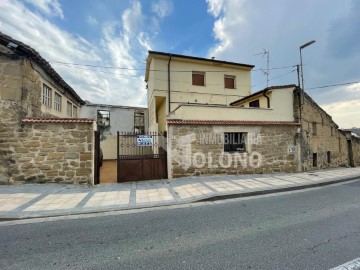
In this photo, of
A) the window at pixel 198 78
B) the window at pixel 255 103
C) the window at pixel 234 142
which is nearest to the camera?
the window at pixel 234 142

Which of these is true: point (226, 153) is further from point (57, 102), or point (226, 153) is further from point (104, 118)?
point (104, 118)

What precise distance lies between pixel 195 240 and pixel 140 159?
5899 millimetres

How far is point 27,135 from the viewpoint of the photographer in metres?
7.98

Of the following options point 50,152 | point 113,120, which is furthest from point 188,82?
point 50,152

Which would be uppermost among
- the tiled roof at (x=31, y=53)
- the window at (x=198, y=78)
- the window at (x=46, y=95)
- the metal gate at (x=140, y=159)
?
the window at (x=198, y=78)

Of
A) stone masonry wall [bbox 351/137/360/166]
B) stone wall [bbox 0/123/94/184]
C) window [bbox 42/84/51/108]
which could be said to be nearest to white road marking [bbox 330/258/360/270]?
stone wall [bbox 0/123/94/184]

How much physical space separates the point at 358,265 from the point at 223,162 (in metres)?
7.32

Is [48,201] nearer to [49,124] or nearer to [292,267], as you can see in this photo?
[49,124]

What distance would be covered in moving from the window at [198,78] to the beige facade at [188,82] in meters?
0.08

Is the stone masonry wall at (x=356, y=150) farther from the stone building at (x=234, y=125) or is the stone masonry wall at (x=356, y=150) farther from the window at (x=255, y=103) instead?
the window at (x=255, y=103)

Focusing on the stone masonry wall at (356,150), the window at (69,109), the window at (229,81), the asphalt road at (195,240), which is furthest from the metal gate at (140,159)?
the stone masonry wall at (356,150)

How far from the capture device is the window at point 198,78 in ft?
55.0

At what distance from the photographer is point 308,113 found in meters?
13.3

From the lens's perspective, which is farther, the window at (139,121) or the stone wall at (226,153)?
the window at (139,121)
